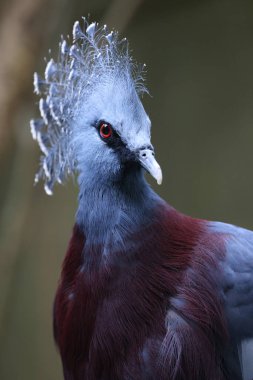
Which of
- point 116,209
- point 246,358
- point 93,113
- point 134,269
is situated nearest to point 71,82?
point 93,113

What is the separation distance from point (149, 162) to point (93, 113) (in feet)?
1.04

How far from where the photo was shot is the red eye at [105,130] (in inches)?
82.0

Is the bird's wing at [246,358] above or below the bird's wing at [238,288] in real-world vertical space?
below

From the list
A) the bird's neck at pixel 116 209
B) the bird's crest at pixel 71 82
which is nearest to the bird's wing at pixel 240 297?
the bird's neck at pixel 116 209

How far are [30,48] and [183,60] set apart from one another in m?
1.33

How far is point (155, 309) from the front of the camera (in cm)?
207

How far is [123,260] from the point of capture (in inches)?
83.1

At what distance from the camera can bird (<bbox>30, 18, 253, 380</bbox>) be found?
2057mm

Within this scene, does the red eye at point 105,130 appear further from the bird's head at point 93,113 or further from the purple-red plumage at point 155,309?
the purple-red plumage at point 155,309

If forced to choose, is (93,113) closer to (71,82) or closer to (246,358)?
(71,82)

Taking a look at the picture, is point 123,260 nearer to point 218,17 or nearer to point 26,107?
point 26,107

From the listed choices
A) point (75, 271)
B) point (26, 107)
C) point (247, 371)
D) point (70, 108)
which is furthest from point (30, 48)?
point (247, 371)

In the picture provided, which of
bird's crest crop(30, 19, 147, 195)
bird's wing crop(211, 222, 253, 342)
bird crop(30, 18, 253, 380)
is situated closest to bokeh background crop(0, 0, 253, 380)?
bird's crest crop(30, 19, 147, 195)

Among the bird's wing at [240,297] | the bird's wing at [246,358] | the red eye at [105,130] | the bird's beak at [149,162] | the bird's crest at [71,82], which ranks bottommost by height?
the bird's wing at [246,358]
